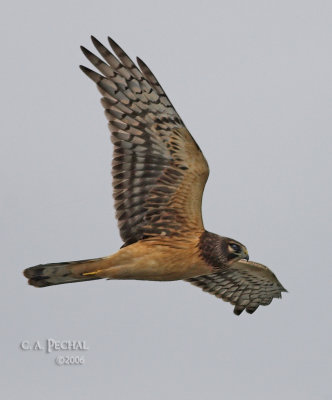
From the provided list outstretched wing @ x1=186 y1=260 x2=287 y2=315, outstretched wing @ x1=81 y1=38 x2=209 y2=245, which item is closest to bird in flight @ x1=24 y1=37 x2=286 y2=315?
outstretched wing @ x1=81 y1=38 x2=209 y2=245

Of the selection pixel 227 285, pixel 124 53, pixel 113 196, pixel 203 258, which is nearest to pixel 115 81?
pixel 124 53

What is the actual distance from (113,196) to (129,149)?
83 cm

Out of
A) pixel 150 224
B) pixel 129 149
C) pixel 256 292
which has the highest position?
pixel 129 149

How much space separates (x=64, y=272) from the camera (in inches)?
581

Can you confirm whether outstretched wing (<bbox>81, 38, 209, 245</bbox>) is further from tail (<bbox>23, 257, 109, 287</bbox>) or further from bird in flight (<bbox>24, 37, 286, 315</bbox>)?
tail (<bbox>23, 257, 109, 287</bbox>)

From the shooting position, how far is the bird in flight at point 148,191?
1444 cm

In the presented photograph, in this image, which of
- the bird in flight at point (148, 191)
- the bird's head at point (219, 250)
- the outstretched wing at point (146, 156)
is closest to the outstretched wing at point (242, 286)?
the bird's head at point (219, 250)

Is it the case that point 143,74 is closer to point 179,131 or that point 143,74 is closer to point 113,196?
point 179,131

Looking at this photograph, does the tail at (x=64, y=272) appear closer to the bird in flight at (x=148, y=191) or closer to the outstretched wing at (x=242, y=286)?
the bird in flight at (x=148, y=191)

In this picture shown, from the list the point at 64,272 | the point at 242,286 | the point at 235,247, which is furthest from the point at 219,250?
the point at 242,286

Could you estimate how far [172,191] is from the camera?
1483cm

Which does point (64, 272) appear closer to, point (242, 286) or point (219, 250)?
point (219, 250)

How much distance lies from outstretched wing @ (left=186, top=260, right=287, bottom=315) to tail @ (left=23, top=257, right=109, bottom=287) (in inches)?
134

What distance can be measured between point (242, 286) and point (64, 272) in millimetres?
4254
